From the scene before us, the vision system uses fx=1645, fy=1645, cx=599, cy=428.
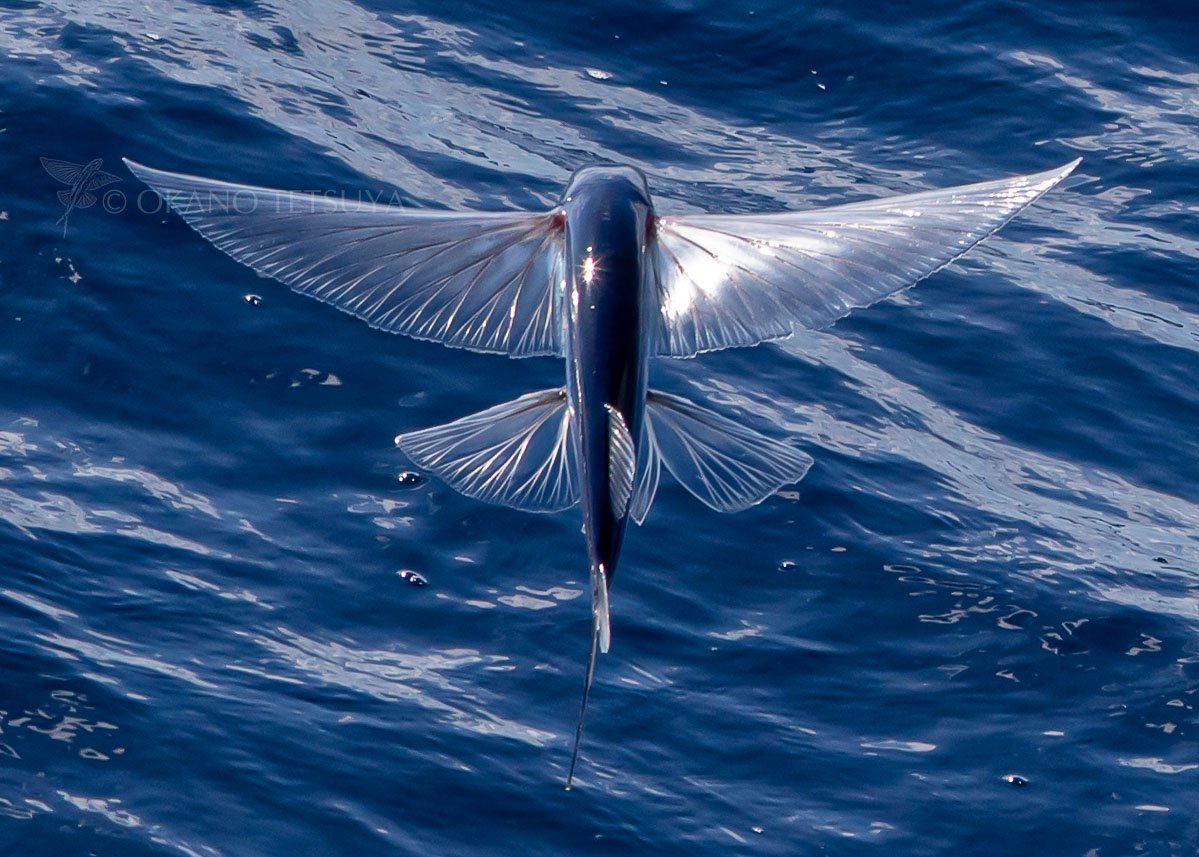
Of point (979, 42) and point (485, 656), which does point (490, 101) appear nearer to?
point (979, 42)

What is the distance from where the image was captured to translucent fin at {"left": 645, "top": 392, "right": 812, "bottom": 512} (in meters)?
5.38

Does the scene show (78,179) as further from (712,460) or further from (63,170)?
(712,460)

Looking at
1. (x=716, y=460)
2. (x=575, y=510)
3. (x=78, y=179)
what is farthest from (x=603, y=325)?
(x=78, y=179)

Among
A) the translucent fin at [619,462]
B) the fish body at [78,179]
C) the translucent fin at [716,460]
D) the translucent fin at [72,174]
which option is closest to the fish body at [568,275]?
the translucent fin at [716,460]

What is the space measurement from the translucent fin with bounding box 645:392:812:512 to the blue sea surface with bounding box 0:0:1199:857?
3.69ft

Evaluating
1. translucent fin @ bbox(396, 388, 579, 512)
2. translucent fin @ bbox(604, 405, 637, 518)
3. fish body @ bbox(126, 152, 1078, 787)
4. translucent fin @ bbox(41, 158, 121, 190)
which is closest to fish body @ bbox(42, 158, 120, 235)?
translucent fin @ bbox(41, 158, 121, 190)

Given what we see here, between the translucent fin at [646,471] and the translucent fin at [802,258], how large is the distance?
12.4 inches

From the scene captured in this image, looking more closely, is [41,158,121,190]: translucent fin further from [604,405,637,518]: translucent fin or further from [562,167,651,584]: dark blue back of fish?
[604,405,637,518]: translucent fin

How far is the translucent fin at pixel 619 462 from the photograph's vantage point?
4637mm

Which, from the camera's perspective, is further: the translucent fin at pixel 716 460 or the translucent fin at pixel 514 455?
the translucent fin at pixel 716 460

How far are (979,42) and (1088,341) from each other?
124 inches

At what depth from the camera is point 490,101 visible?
412 inches

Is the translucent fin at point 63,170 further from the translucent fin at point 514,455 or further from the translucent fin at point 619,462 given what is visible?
the translucent fin at point 619,462

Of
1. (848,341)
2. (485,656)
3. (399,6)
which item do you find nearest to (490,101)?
(399,6)
